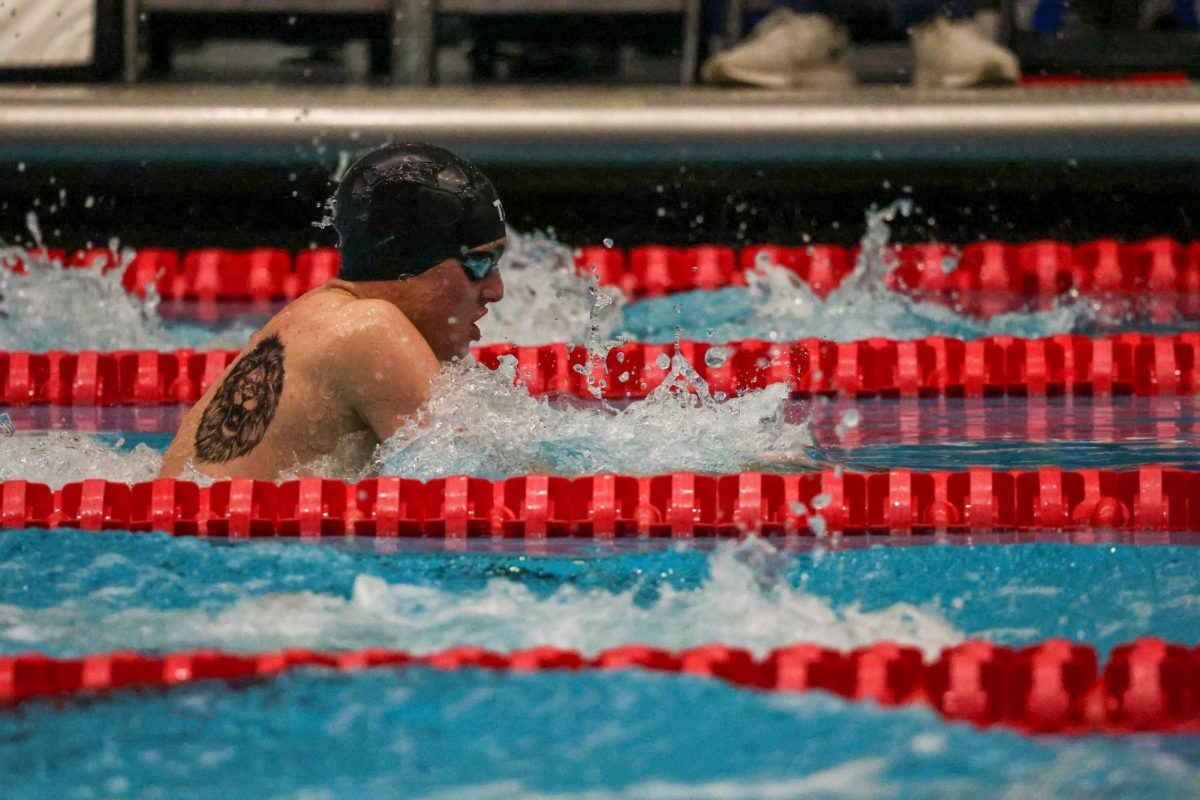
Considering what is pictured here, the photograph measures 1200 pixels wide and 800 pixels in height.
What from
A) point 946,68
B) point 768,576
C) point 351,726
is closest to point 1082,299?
point 946,68

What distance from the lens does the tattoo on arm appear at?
3170 millimetres

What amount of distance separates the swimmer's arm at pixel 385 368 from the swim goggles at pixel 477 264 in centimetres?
17

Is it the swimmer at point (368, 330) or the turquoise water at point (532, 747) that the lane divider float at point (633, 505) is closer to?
the swimmer at point (368, 330)

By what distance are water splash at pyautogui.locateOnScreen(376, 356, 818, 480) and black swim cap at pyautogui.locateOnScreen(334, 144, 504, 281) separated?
0.25 m

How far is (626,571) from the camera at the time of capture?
9.85 ft

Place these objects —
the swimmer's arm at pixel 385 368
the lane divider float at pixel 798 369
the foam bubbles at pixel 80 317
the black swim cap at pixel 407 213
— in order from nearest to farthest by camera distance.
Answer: the swimmer's arm at pixel 385 368, the black swim cap at pixel 407 213, the lane divider float at pixel 798 369, the foam bubbles at pixel 80 317

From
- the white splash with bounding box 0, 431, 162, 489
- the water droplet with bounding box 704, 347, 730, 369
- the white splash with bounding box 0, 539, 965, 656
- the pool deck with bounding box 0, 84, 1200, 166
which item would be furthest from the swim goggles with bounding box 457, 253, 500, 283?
the pool deck with bounding box 0, 84, 1200, 166

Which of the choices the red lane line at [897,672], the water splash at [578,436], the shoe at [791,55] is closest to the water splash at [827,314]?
the shoe at [791,55]

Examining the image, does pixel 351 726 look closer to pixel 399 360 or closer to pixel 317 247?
pixel 399 360

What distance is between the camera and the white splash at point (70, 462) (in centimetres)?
364

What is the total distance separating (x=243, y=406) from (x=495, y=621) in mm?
816

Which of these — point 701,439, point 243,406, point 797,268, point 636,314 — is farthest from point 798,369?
point 243,406

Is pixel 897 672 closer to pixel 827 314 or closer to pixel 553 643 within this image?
pixel 553 643

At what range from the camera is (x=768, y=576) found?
9.73 ft
